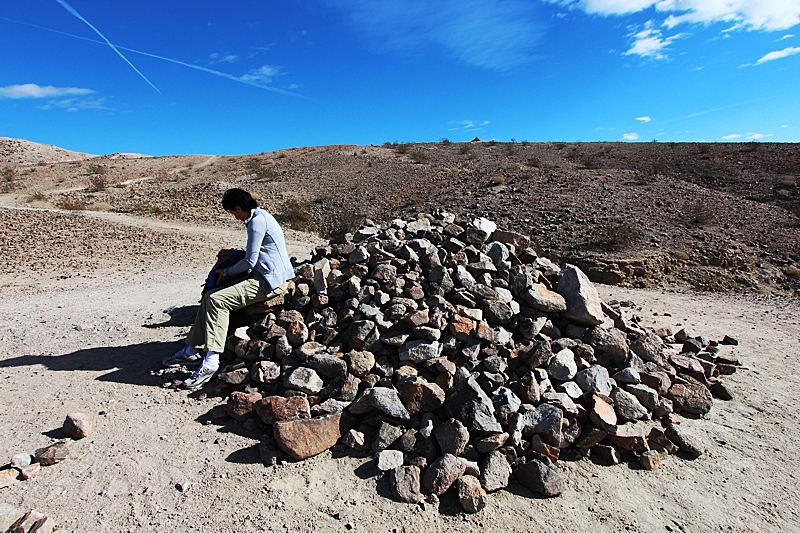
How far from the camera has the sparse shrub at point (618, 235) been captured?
1230 centimetres

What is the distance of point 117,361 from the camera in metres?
4.63

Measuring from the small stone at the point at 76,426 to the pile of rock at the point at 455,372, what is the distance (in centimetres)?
94

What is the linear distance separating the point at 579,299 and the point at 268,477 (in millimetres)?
3278

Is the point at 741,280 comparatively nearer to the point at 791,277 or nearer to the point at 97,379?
the point at 791,277

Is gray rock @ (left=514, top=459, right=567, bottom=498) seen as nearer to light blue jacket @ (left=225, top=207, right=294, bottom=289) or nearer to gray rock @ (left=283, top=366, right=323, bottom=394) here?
gray rock @ (left=283, top=366, right=323, bottom=394)

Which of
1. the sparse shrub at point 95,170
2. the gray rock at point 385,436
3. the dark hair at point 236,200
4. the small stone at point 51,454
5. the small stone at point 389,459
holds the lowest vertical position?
the small stone at point 389,459

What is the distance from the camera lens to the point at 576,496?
9.52 ft

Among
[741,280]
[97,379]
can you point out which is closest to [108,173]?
[97,379]

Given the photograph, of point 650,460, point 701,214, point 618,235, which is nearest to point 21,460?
point 650,460

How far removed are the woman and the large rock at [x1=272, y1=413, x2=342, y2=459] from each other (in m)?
1.16

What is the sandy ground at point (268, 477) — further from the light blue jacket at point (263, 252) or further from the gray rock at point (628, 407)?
the light blue jacket at point (263, 252)

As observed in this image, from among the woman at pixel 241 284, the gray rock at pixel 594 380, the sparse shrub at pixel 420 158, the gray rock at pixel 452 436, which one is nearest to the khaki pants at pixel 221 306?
the woman at pixel 241 284

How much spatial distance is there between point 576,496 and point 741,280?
10.9 m

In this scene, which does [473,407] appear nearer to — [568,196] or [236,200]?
[236,200]
